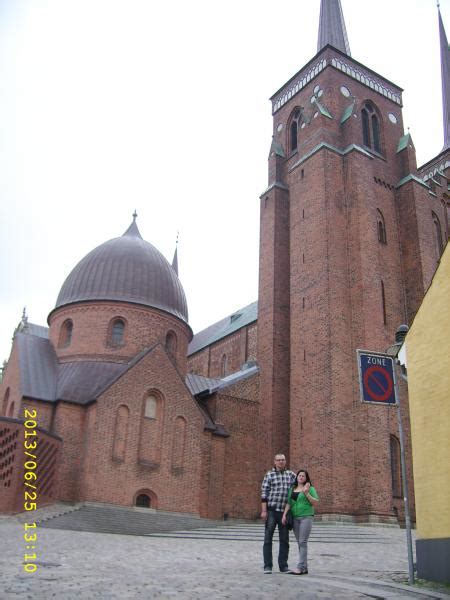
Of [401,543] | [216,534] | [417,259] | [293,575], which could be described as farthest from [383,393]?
[417,259]

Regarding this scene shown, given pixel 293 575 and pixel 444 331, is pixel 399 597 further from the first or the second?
pixel 444 331

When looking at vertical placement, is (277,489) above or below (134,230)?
below

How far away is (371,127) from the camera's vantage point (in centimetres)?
3400

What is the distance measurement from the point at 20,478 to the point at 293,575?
605 inches

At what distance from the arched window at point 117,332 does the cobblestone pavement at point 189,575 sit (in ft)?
50.4

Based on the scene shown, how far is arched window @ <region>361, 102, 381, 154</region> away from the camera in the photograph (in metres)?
33.4

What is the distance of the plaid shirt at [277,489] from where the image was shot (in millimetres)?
9242

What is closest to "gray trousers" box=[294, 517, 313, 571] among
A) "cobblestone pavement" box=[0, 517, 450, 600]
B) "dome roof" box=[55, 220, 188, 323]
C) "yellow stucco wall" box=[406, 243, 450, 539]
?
"cobblestone pavement" box=[0, 517, 450, 600]

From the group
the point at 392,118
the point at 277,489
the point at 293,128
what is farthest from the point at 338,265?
the point at 277,489

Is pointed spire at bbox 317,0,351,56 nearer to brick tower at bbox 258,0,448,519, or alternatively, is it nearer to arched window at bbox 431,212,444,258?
brick tower at bbox 258,0,448,519

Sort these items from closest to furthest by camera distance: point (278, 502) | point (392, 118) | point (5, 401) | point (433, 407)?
1. point (433, 407)
2. point (278, 502)
3. point (5, 401)
4. point (392, 118)

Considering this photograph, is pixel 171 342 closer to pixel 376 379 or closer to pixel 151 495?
pixel 151 495

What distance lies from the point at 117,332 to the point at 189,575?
22.1 m

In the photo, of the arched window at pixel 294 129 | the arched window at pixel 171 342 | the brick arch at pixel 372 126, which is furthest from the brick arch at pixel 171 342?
the brick arch at pixel 372 126
